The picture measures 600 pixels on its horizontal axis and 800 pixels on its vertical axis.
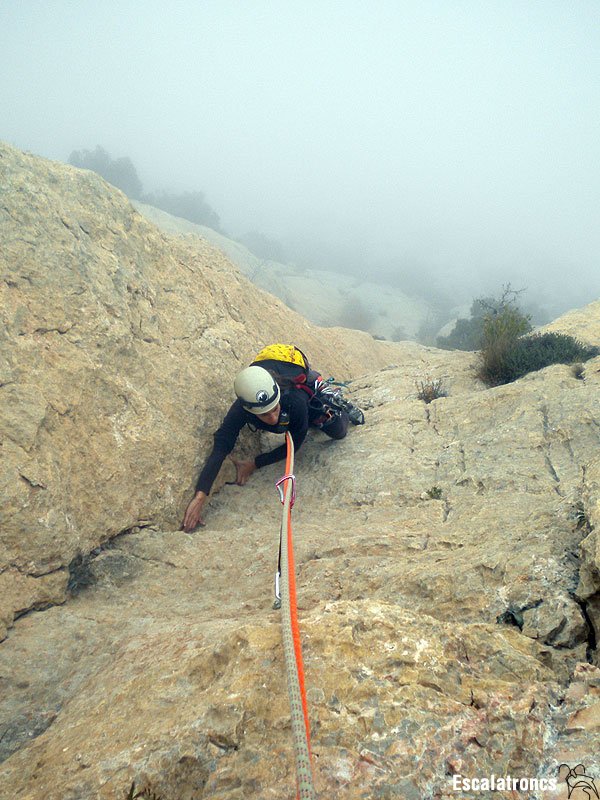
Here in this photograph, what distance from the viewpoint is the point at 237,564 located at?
4.10 meters

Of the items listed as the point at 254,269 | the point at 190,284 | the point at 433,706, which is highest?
the point at 254,269

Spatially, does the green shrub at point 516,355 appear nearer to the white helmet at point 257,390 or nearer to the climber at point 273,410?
the climber at point 273,410

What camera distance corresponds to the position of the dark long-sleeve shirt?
16.4 ft

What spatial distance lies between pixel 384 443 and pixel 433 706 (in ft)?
12.6

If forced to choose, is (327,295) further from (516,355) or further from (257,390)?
(257,390)

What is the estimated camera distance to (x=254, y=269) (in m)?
48.1

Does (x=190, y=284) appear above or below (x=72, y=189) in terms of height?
below

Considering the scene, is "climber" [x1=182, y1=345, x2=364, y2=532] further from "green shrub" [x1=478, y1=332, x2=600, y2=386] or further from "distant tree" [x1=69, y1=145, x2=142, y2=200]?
"distant tree" [x1=69, y1=145, x2=142, y2=200]

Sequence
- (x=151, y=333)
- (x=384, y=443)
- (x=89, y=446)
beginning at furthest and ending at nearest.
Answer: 1. (x=384, y=443)
2. (x=151, y=333)
3. (x=89, y=446)

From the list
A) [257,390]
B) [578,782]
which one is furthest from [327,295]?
[578,782]

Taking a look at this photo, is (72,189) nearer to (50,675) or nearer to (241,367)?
(241,367)

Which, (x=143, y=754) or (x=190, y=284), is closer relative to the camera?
(x=143, y=754)

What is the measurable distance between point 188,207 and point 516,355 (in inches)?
2873

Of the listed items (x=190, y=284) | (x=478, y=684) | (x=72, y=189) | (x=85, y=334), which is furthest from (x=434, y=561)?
(x=72, y=189)
